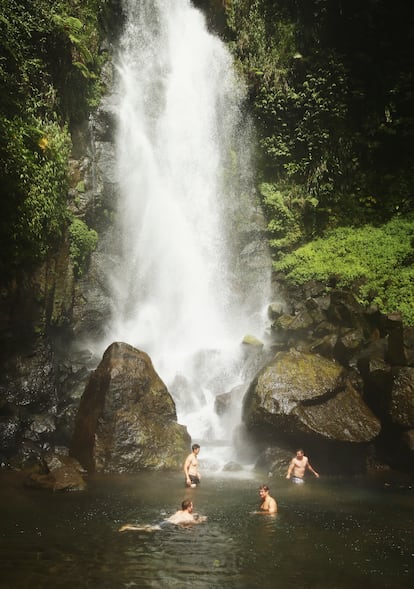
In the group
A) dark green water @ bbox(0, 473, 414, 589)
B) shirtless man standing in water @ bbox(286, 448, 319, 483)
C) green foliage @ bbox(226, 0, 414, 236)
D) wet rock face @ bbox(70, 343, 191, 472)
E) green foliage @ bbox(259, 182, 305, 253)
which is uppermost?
green foliage @ bbox(226, 0, 414, 236)

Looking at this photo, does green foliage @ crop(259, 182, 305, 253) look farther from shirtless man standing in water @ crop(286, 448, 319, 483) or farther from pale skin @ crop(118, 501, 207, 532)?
pale skin @ crop(118, 501, 207, 532)

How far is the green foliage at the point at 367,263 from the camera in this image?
55.9 ft

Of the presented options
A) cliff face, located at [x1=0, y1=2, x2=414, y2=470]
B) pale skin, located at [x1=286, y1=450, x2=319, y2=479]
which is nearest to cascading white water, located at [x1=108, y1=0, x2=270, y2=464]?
cliff face, located at [x1=0, y1=2, x2=414, y2=470]

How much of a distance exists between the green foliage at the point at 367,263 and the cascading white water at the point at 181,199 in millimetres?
2382

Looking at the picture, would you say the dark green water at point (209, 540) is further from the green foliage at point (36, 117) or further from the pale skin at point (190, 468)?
the green foliage at point (36, 117)

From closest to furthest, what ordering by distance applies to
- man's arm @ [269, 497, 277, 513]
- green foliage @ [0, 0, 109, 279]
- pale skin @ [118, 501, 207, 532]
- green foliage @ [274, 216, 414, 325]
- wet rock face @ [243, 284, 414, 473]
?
pale skin @ [118, 501, 207, 532] → man's arm @ [269, 497, 277, 513] → wet rock face @ [243, 284, 414, 473] → green foliage @ [0, 0, 109, 279] → green foliage @ [274, 216, 414, 325]

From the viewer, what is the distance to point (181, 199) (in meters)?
23.7

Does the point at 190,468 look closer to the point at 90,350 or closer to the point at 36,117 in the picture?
the point at 90,350

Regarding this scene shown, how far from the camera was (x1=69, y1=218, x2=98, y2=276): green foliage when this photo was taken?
723 inches

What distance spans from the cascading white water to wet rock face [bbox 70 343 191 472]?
13.5 feet

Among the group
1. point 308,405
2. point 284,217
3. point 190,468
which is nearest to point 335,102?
point 284,217

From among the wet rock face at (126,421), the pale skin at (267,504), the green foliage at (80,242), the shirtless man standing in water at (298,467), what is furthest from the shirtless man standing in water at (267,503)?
the green foliage at (80,242)

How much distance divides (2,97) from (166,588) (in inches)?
610

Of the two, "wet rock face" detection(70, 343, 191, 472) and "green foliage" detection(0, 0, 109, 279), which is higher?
"green foliage" detection(0, 0, 109, 279)
